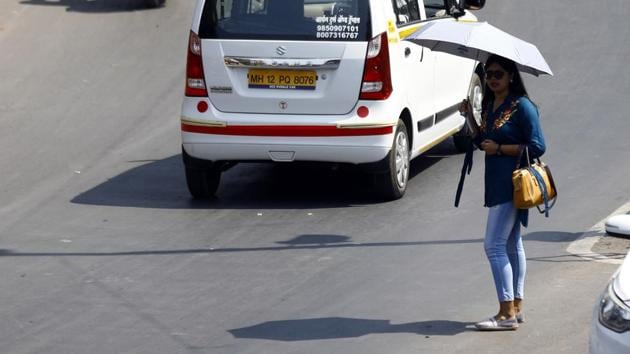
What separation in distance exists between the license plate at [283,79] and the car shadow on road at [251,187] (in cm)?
84

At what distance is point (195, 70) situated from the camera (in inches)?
459

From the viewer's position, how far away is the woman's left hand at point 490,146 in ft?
26.3

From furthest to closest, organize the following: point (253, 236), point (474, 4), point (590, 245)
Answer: point (474, 4) < point (253, 236) < point (590, 245)

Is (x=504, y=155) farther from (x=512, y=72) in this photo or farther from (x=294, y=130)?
(x=294, y=130)

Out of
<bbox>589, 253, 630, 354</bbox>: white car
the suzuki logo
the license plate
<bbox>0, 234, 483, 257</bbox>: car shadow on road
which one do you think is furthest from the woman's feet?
the suzuki logo

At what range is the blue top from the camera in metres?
7.94

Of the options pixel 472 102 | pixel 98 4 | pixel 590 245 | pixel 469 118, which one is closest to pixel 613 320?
pixel 469 118

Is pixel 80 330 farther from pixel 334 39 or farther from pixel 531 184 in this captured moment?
pixel 334 39

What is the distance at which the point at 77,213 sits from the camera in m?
11.7

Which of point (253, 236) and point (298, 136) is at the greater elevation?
point (298, 136)

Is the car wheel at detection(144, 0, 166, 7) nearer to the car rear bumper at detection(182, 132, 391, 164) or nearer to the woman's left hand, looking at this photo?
the car rear bumper at detection(182, 132, 391, 164)

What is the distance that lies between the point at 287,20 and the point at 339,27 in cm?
45

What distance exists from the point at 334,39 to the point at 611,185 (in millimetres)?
2850

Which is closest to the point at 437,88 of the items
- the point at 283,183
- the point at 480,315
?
the point at 283,183
